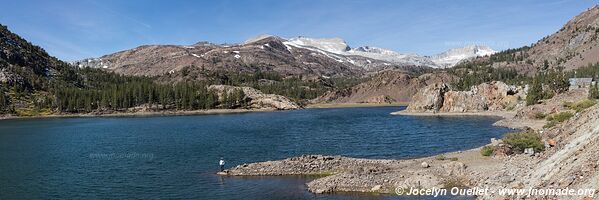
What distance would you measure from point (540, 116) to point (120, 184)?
11482 centimetres

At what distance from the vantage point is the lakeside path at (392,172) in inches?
2050

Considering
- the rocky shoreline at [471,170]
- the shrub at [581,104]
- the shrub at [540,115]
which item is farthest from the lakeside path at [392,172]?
the shrub at [540,115]

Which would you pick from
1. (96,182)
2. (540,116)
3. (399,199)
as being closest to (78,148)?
(96,182)

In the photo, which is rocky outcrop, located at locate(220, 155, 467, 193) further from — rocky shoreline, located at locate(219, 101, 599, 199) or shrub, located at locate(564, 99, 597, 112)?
shrub, located at locate(564, 99, 597, 112)

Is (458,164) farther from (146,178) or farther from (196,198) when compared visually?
(146,178)

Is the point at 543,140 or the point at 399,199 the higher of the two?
the point at 543,140

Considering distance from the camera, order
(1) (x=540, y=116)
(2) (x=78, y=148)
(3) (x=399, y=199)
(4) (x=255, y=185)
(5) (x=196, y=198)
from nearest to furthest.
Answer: (3) (x=399, y=199)
(5) (x=196, y=198)
(4) (x=255, y=185)
(2) (x=78, y=148)
(1) (x=540, y=116)

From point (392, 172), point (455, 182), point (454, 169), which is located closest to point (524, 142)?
point (454, 169)

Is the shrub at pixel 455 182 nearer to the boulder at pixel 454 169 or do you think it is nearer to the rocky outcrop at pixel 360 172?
the rocky outcrop at pixel 360 172

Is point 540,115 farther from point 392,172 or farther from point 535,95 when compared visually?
point 392,172

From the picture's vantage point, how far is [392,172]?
5797 centimetres

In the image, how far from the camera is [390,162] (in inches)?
2650

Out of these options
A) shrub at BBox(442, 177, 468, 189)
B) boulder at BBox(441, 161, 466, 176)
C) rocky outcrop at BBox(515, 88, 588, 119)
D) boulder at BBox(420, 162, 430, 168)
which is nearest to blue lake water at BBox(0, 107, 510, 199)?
shrub at BBox(442, 177, 468, 189)

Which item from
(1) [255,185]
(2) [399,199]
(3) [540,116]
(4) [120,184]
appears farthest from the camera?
(3) [540,116]
